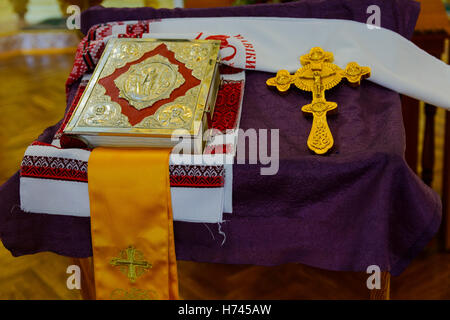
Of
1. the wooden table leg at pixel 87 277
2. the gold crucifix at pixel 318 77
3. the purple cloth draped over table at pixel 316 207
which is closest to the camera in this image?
the purple cloth draped over table at pixel 316 207

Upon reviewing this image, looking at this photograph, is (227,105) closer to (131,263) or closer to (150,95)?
(150,95)

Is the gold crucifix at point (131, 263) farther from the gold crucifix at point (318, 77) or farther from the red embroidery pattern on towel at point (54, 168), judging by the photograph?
the gold crucifix at point (318, 77)

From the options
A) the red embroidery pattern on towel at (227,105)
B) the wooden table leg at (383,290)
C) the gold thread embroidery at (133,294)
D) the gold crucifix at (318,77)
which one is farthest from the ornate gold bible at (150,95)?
the wooden table leg at (383,290)

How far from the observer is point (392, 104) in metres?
1.00

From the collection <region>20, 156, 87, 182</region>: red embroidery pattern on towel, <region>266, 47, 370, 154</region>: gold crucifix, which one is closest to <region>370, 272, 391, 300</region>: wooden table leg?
<region>266, 47, 370, 154</region>: gold crucifix

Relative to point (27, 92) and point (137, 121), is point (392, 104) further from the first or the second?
point (27, 92)

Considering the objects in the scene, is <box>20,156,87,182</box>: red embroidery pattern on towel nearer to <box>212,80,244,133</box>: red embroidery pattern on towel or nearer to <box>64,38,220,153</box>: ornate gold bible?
<box>64,38,220,153</box>: ornate gold bible

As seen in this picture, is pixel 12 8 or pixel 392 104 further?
pixel 12 8

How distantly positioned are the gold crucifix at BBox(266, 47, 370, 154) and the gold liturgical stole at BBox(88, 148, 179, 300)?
278 mm

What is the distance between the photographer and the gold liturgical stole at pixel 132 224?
2.93 ft

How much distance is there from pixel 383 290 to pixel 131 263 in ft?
1.48

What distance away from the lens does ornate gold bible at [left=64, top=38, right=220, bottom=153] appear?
35.3 inches

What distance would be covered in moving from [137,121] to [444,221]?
105 cm

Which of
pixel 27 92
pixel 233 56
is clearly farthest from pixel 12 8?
pixel 233 56
